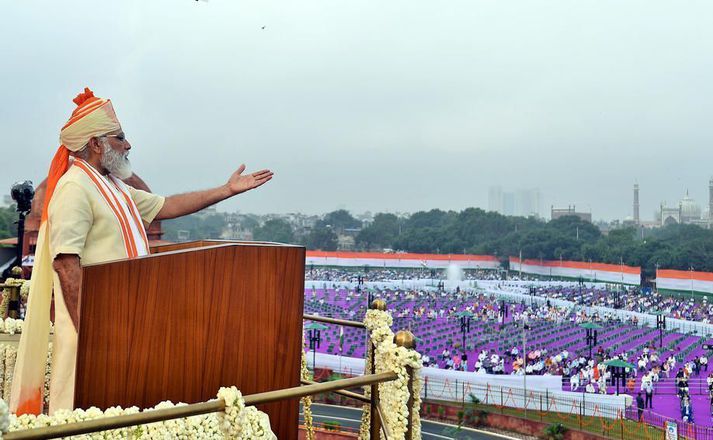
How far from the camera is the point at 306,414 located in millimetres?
3662

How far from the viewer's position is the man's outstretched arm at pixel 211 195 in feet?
9.33

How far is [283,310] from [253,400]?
581 mm

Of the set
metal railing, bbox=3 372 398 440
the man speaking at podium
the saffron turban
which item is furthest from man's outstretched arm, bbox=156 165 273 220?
metal railing, bbox=3 372 398 440

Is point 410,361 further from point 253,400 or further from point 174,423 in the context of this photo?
point 174,423

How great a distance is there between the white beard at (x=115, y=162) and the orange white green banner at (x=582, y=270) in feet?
152

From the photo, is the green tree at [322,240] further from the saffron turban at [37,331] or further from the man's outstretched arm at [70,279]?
the man's outstretched arm at [70,279]


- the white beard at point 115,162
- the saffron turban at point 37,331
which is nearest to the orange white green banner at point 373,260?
the white beard at point 115,162

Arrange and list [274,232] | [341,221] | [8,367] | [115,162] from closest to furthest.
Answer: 1. [115,162]
2. [8,367]
3. [274,232]
4. [341,221]

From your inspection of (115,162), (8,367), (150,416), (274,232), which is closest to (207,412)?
(150,416)

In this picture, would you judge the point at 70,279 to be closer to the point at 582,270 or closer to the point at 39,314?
the point at 39,314

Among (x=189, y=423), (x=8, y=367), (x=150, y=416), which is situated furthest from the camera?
(x=8, y=367)

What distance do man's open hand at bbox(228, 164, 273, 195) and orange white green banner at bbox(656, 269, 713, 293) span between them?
4010 cm

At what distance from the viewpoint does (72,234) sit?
2.25 metres

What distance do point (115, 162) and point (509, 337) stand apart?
77.2 ft
